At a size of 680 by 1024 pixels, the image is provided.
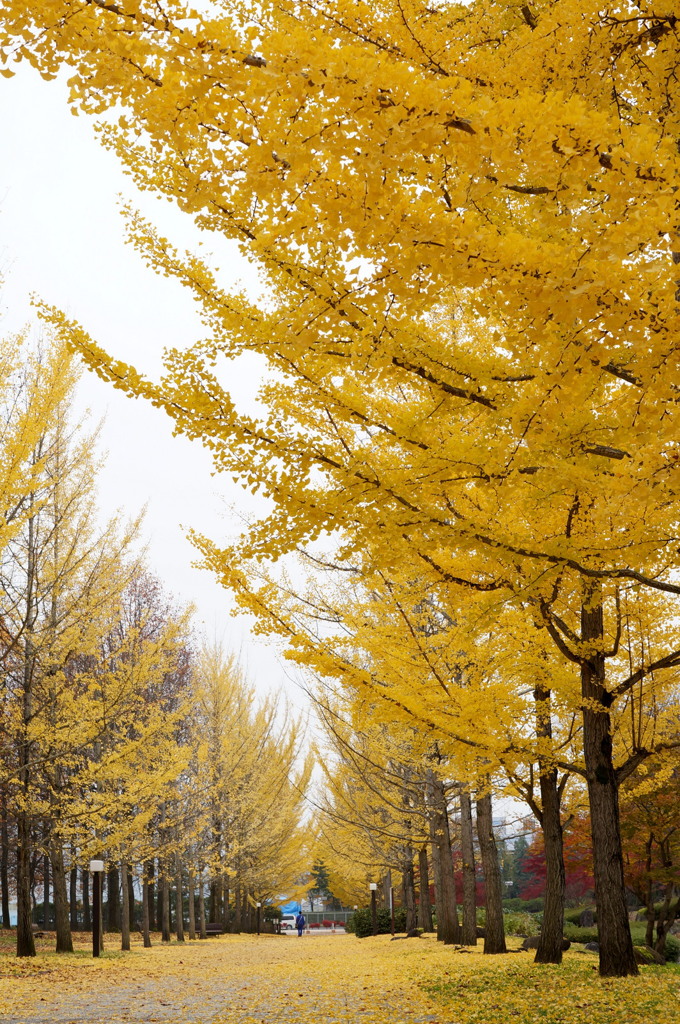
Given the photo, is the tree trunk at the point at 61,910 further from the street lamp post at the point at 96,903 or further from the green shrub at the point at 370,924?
the green shrub at the point at 370,924

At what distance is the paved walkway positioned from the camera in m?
6.86

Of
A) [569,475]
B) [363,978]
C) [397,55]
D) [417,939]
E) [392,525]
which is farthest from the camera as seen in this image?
[417,939]

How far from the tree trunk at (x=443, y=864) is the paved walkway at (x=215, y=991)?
70 cm

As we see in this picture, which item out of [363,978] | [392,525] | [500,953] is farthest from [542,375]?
[500,953]

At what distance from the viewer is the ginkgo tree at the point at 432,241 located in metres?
2.34

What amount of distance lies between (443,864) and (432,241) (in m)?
13.8

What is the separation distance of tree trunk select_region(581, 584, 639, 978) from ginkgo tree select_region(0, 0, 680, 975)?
7.39 feet

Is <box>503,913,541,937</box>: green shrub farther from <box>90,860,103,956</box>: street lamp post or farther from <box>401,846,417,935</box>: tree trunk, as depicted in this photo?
<box>90,860,103,956</box>: street lamp post

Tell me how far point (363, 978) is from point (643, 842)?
26.8 feet

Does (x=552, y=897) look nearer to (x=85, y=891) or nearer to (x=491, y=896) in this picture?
(x=491, y=896)

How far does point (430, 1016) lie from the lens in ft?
21.1

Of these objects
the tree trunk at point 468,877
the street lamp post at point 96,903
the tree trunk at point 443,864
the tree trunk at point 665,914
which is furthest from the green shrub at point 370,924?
Answer: the tree trunk at point 468,877

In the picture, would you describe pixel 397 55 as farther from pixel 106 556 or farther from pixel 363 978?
pixel 106 556

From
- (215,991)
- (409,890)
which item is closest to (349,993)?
(215,991)
